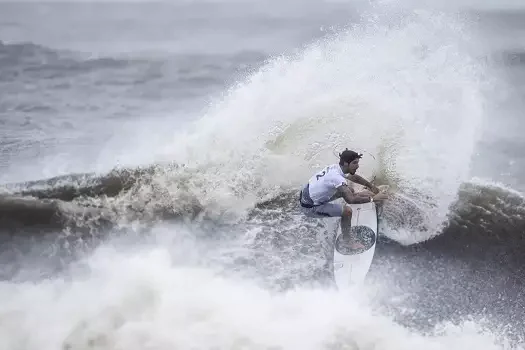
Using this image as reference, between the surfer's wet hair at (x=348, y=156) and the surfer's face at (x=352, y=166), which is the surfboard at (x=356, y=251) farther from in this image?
the surfer's wet hair at (x=348, y=156)

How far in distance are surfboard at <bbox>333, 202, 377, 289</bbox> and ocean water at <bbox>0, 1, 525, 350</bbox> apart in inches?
6.7

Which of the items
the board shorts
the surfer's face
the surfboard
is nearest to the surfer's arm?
the surfboard

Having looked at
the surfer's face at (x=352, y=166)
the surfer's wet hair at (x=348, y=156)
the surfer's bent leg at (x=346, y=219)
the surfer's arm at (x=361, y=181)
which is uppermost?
the surfer's wet hair at (x=348, y=156)

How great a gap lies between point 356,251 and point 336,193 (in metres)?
0.82

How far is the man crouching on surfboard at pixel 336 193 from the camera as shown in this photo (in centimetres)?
751

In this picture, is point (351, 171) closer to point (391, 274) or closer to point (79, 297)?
point (391, 274)

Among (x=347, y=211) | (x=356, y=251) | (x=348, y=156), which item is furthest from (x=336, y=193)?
(x=356, y=251)

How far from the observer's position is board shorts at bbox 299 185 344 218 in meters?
7.76

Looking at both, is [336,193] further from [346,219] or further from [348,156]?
[348,156]

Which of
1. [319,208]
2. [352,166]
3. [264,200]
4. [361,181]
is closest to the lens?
[352,166]

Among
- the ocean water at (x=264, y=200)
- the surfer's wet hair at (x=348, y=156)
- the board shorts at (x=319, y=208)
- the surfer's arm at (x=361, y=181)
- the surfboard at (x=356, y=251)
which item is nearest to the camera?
the ocean water at (x=264, y=200)

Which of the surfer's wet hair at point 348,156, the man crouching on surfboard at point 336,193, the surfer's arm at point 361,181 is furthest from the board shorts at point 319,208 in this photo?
the surfer's wet hair at point 348,156

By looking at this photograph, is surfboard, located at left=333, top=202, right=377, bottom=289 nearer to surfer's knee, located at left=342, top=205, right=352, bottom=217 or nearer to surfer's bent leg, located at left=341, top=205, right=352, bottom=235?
surfer's bent leg, located at left=341, top=205, right=352, bottom=235

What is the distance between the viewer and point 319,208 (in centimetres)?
783
